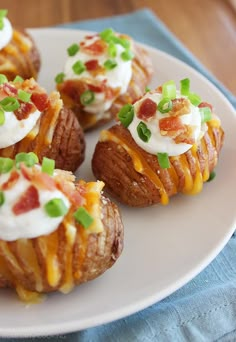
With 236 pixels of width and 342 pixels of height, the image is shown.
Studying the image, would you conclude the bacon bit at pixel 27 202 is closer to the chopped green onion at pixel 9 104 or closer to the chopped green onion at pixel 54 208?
the chopped green onion at pixel 54 208

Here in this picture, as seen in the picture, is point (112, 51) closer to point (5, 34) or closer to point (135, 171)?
point (5, 34)

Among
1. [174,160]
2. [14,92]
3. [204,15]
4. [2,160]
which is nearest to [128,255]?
[174,160]

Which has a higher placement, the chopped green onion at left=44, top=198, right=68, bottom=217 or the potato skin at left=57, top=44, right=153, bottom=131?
the chopped green onion at left=44, top=198, right=68, bottom=217

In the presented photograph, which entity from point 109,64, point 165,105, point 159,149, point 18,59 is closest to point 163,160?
point 159,149

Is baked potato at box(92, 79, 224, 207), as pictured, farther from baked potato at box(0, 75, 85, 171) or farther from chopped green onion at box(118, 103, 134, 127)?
baked potato at box(0, 75, 85, 171)

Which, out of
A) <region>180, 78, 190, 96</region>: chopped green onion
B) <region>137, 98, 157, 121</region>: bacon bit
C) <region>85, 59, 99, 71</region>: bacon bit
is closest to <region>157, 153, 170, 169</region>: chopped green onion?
<region>137, 98, 157, 121</region>: bacon bit

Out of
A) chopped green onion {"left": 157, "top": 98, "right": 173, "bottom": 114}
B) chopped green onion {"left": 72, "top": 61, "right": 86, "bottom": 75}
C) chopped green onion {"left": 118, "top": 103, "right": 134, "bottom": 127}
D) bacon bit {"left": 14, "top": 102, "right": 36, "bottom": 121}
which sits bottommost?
chopped green onion {"left": 72, "top": 61, "right": 86, "bottom": 75}

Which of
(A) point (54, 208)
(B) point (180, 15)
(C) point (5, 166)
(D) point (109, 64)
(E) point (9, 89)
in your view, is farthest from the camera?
(B) point (180, 15)
